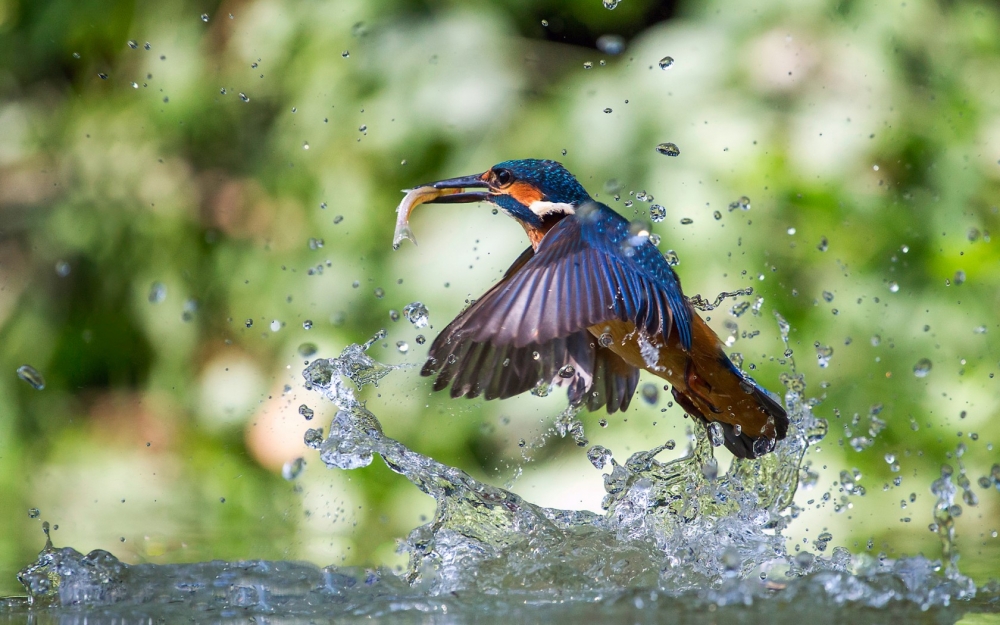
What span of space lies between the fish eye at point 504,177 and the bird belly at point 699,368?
0.42 m

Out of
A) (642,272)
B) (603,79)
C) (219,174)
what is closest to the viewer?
(642,272)

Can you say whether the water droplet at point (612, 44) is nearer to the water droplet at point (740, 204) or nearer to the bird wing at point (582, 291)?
the water droplet at point (740, 204)

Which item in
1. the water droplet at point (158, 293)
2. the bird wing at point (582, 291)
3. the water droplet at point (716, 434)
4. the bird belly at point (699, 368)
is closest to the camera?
the bird wing at point (582, 291)

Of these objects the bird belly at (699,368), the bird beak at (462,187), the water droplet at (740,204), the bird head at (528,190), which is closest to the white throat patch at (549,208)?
the bird head at (528,190)

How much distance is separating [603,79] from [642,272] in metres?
1.24

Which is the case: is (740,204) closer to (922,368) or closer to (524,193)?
(922,368)

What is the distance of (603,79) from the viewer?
10.2 feet

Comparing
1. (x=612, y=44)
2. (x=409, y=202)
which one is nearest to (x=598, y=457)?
(x=409, y=202)

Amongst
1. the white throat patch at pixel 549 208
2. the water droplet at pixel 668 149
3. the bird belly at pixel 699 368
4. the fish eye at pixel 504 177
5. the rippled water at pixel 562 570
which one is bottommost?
the rippled water at pixel 562 570

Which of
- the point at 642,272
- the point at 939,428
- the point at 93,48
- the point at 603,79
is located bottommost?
the point at 939,428

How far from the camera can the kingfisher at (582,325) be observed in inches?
70.6

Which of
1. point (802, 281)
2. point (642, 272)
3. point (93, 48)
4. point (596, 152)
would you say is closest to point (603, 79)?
point (596, 152)

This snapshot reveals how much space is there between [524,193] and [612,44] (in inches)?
37.0

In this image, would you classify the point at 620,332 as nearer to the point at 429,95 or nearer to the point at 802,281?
the point at 802,281
